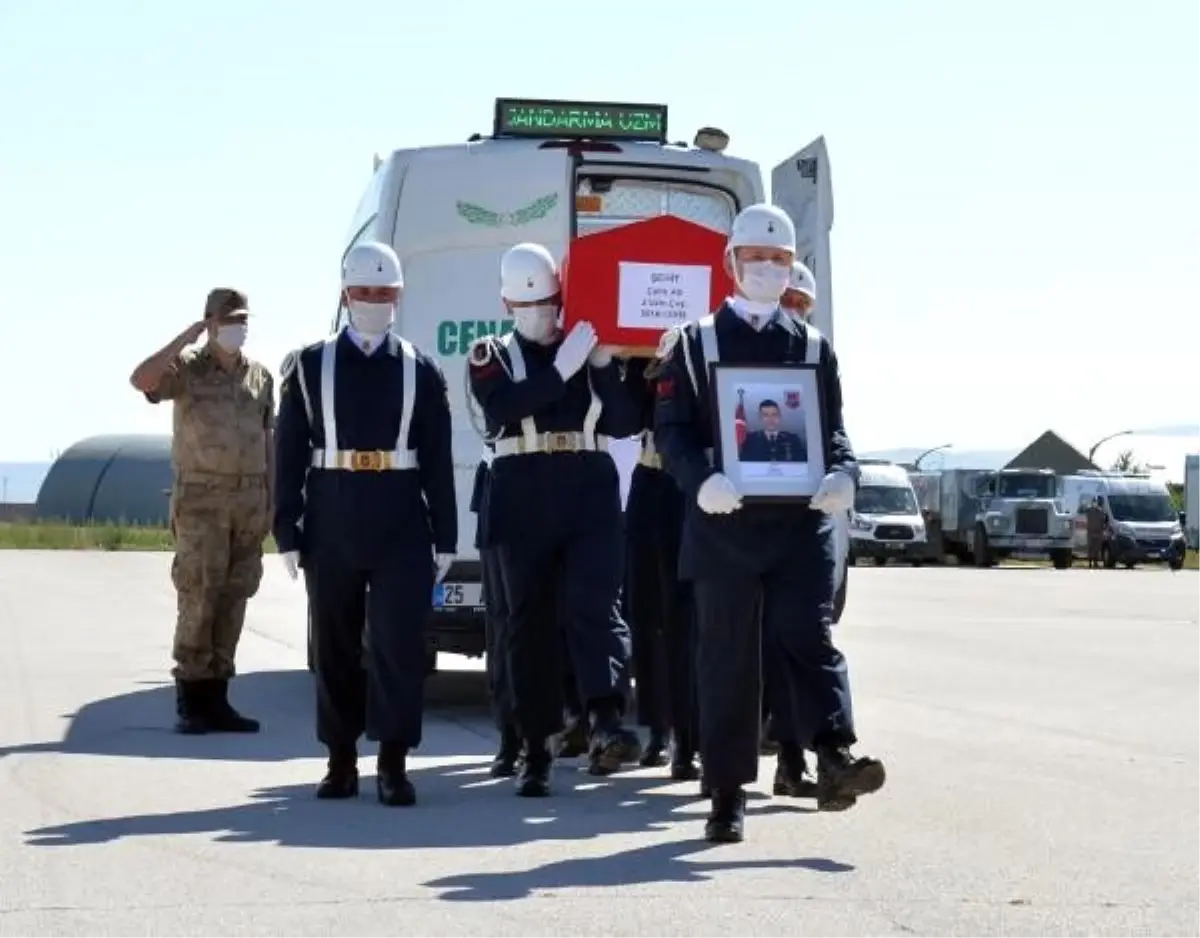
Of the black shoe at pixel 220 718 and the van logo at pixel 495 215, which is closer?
the black shoe at pixel 220 718

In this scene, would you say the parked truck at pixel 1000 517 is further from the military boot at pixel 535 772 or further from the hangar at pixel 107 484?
the hangar at pixel 107 484

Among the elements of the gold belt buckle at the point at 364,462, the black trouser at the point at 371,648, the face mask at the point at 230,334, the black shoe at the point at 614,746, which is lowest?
the black shoe at the point at 614,746

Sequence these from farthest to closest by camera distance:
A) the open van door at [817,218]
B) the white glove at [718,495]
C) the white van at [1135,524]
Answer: the white van at [1135,524] → the open van door at [817,218] → the white glove at [718,495]

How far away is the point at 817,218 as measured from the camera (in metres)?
12.2

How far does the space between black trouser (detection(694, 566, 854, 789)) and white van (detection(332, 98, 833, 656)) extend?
4.48 metres

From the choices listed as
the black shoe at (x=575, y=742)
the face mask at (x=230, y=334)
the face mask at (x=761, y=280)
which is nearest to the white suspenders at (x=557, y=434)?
the face mask at (x=761, y=280)

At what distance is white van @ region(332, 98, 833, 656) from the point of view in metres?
12.6

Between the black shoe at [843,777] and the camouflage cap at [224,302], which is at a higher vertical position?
the camouflage cap at [224,302]

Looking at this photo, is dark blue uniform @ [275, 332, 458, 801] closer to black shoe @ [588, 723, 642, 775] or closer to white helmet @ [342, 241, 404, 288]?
white helmet @ [342, 241, 404, 288]

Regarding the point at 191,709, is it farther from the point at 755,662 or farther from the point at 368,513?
the point at 755,662

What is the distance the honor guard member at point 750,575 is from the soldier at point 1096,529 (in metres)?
43.5

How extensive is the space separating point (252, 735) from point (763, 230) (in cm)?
457

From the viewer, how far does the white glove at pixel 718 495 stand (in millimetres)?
7820

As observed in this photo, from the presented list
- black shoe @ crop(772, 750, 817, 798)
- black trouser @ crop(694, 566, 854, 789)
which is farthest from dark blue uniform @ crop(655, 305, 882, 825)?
black shoe @ crop(772, 750, 817, 798)
